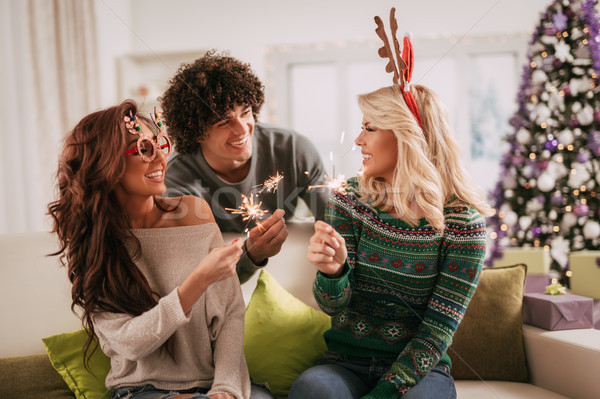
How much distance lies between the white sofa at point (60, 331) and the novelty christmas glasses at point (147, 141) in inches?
23.6

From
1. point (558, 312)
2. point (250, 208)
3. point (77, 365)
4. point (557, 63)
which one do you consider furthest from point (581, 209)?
point (77, 365)

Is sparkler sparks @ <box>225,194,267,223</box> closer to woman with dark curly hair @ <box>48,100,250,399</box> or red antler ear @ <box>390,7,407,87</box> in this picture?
woman with dark curly hair @ <box>48,100,250,399</box>

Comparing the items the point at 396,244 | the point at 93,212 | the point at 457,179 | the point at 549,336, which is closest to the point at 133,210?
the point at 93,212

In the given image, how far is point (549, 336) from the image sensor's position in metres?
1.70

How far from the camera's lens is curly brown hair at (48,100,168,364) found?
1277mm

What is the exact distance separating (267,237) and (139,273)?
367mm

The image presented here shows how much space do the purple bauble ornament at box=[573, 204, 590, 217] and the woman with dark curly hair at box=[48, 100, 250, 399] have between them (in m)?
2.17

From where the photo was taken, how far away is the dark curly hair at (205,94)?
157cm

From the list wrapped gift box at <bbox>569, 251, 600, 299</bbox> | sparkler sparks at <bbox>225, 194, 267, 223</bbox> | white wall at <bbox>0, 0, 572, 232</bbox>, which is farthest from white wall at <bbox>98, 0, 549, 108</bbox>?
sparkler sparks at <bbox>225, 194, 267, 223</bbox>

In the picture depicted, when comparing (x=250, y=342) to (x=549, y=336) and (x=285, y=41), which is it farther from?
(x=285, y=41)

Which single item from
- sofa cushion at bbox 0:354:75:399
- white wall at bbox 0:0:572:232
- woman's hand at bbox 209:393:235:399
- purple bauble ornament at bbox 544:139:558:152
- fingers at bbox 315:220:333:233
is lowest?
sofa cushion at bbox 0:354:75:399

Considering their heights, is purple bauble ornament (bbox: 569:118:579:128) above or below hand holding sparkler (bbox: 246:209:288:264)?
above

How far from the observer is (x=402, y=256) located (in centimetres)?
146

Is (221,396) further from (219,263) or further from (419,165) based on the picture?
(419,165)
